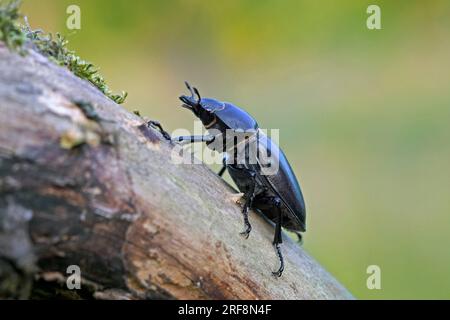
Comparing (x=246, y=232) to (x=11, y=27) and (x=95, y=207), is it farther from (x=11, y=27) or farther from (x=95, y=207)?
(x=11, y=27)

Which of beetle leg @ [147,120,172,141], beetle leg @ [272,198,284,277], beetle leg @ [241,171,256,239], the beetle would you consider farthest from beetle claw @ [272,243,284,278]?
beetle leg @ [147,120,172,141]

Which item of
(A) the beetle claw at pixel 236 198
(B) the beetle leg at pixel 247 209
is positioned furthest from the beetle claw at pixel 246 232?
(A) the beetle claw at pixel 236 198

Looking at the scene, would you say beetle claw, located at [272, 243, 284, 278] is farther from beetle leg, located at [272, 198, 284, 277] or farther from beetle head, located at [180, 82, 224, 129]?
beetle head, located at [180, 82, 224, 129]

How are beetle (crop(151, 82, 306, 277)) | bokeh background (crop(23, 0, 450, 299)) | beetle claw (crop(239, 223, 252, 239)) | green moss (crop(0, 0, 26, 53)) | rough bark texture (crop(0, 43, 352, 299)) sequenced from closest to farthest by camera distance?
1. rough bark texture (crop(0, 43, 352, 299))
2. green moss (crop(0, 0, 26, 53))
3. beetle claw (crop(239, 223, 252, 239))
4. beetle (crop(151, 82, 306, 277))
5. bokeh background (crop(23, 0, 450, 299))

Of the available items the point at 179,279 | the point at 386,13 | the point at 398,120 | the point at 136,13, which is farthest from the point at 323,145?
the point at 179,279

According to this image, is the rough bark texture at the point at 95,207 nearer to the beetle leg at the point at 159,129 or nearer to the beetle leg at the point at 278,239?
the beetle leg at the point at 278,239

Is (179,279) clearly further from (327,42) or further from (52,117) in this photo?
(327,42)

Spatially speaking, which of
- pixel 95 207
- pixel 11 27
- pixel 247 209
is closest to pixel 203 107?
pixel 247 209
